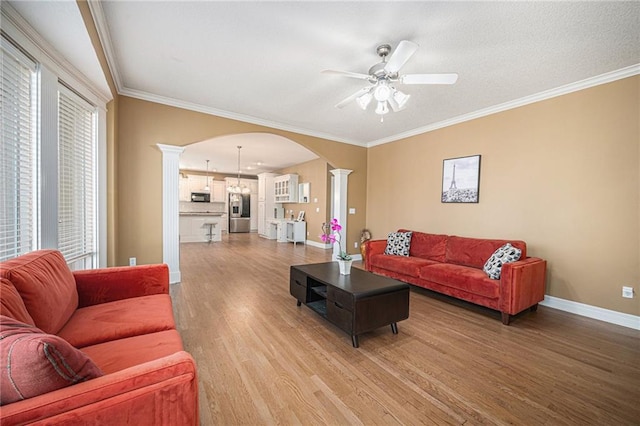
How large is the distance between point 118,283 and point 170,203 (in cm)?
196

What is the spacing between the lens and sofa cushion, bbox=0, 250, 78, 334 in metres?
1.23

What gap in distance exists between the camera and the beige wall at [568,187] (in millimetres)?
2688

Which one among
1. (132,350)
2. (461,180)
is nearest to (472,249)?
(461,180)

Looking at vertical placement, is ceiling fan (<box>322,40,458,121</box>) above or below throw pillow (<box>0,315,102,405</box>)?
above

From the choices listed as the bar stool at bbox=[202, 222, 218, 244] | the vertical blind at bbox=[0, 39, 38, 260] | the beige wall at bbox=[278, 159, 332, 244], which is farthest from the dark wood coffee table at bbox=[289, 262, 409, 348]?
the bar stool at bbox=[202, 222, 218, 244]

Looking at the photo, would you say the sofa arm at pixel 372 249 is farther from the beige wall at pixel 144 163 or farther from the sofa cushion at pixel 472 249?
the beige wall at pixel 144 163

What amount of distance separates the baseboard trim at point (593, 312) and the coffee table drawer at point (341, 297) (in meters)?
2.72

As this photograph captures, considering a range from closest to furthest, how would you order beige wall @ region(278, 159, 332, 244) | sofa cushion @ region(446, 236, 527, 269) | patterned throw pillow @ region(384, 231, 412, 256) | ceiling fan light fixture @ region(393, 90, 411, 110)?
ceiling fan light fixture @ region(393, 90, 411, 110), sofa cushion @ region(446, 236, 527, 269), patterned throw pillow @ region(384, 231, 412, 256), beige wall @ region(278, 159, 332, 244)

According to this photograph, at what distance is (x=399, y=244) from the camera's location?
4.21 meters

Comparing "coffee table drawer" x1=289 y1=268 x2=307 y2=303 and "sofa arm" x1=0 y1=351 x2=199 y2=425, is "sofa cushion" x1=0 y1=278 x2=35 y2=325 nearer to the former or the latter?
"sofa arm" x1=0 y1=351 x2=199 y2=425

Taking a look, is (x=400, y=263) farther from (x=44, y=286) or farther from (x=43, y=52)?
(x=43, y=52)

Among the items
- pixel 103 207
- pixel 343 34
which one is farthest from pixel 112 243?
pixel 343 34

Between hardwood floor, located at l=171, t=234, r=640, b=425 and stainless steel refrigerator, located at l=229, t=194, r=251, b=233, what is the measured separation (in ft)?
25.4

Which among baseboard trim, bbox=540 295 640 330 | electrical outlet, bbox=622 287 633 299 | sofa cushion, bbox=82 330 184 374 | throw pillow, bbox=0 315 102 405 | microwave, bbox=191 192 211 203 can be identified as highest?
microwave, bbox=191 192 211 203
